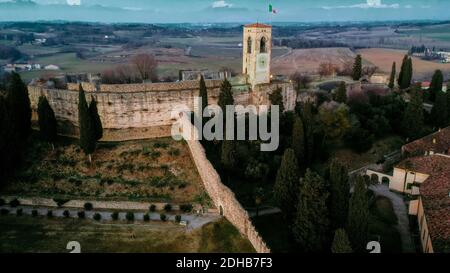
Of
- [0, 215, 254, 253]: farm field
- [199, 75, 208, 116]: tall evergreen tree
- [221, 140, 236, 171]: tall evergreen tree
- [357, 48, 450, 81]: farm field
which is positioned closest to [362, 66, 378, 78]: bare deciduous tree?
[357, 48, 450, 81]: farm field

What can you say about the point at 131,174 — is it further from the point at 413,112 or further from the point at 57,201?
the point at 413,112

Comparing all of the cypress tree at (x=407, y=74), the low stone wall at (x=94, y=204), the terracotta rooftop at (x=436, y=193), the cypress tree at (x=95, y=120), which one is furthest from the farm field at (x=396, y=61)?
the low stone wall at (x=94, y=204)

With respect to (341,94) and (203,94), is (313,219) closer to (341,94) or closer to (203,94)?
(203,94)

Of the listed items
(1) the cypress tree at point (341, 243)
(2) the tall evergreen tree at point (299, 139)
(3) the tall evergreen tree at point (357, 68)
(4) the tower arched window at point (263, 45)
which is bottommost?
(1) the cypress tree at point (341, 243)

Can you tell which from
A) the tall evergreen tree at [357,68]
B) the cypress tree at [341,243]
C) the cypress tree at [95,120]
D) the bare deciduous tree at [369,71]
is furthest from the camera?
the bare deciduous tree at [369,71]

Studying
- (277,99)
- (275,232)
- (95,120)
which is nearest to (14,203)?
(95,120)

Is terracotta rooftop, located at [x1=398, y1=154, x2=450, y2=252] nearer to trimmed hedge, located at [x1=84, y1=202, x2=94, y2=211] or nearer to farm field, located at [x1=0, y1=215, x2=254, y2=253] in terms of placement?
farm field, located at [x1=0, y1=215, x2=254, y2=253]

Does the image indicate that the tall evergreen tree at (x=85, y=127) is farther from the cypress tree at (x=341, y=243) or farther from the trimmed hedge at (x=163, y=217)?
the cypress tree at (x=341, y=243)
